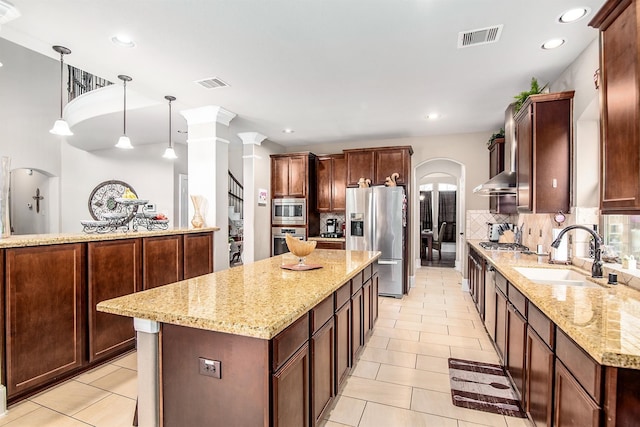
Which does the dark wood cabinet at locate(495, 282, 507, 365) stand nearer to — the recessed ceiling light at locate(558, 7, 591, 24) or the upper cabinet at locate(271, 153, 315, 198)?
the recessed ceiling light at locate(558, 7, 591, 24)

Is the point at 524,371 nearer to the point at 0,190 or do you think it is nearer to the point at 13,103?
the point at 0,190

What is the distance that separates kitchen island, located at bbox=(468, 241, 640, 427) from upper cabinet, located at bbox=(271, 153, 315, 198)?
152 inches

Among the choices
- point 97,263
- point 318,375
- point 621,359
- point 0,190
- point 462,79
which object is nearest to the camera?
point 621,359

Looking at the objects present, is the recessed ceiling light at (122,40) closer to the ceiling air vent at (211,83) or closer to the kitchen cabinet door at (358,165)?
the ceiling air vent at (211,83)

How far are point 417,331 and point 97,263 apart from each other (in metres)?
3.24

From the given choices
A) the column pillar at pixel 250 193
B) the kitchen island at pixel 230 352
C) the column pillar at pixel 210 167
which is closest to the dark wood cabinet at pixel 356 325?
the kitchen island at pixel 230 352

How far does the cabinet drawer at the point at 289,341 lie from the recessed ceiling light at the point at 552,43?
2.79 meters

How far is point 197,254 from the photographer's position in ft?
12.2

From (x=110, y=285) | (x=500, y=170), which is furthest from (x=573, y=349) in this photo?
(x=500, y=170)

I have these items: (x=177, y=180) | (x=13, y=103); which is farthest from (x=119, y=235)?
(x=13, y=103)

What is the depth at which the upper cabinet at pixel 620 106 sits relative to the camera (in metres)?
1.37

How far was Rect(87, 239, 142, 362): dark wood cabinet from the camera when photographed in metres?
2.58

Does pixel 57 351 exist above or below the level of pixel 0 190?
below

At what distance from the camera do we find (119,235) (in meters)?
2.74
